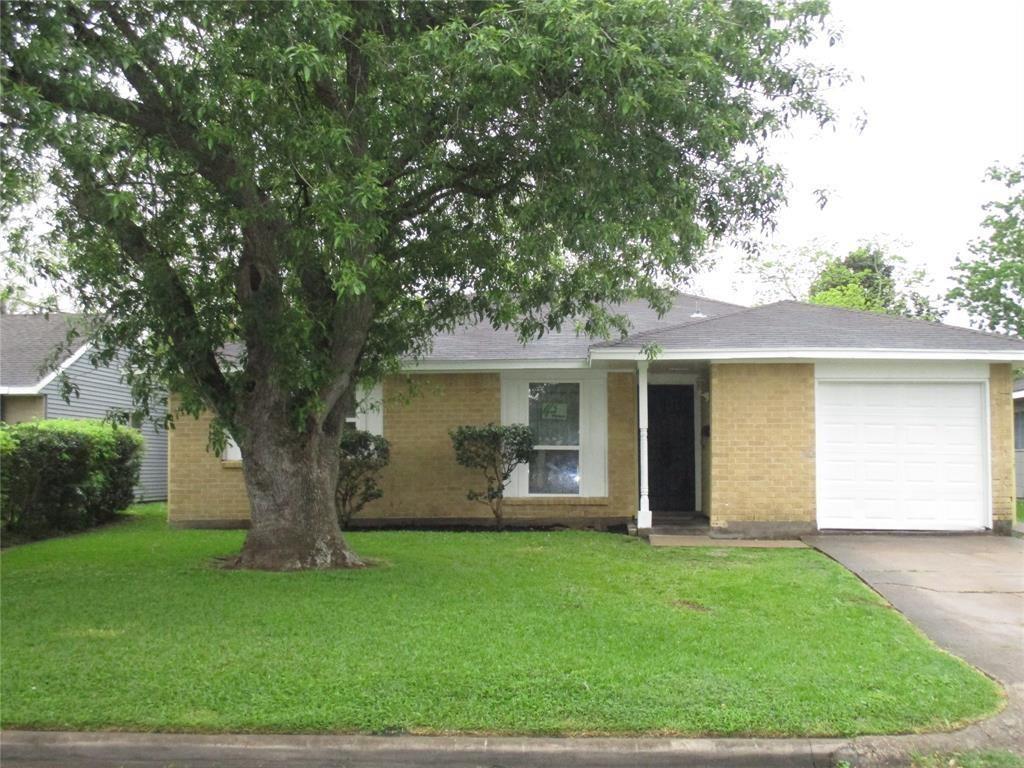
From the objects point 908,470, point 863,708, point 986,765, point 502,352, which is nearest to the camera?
point 986,765

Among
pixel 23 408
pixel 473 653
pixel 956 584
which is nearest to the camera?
pixel 473 653

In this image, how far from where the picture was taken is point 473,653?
254 inches

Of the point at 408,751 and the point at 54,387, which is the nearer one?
the point at 408,751

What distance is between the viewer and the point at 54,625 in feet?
23.6

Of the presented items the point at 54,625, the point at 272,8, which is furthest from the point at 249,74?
the point at 54,625

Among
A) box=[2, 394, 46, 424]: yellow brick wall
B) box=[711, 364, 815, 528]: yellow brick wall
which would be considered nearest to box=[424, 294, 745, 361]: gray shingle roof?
box=[711, 364, 815, 528]: yellow brick wall

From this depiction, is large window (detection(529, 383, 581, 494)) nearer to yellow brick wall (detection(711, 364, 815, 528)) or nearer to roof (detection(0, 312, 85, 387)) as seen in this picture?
yellow brick wall (detection(711, 364, 815, 528))

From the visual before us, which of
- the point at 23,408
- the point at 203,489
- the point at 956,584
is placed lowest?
the point at 956,584

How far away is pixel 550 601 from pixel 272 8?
18.4 ft

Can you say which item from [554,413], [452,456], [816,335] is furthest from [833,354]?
[452,456]

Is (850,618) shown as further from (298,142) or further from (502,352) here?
(502,352)

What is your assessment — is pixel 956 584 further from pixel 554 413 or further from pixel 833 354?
pixel 554 413

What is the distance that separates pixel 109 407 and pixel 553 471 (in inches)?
485

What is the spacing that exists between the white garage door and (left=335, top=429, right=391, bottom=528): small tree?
630cm
